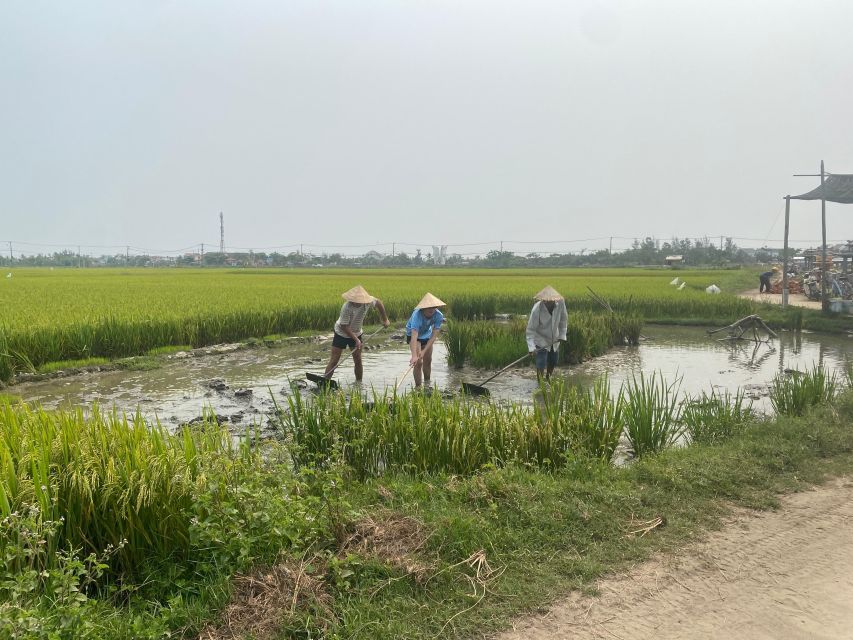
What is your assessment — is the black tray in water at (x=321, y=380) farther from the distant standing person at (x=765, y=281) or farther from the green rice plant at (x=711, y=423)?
the distant standing person at (x=765, y=281)

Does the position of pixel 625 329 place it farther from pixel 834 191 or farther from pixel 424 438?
pixel 424 438

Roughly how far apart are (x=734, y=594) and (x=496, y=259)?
265ft

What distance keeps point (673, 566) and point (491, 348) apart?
7150 millimetres

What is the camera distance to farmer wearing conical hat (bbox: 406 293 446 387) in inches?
306

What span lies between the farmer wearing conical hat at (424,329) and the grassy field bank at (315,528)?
3119 mm

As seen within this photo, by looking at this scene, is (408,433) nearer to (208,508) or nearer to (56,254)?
(208,508)

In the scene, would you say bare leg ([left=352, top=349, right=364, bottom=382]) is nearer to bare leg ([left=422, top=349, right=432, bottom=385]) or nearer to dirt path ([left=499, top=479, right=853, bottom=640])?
bare leg ([left=422, top=349, right=432, bottom=385])

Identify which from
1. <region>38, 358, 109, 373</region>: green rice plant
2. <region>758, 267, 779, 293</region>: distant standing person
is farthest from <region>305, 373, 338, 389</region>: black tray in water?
<region>758, 267, 779, 293</region>: distant standing person

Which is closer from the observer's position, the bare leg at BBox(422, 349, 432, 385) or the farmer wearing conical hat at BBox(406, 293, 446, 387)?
the farmer wearing conical hat at BBox(406, 293, 446, 387)

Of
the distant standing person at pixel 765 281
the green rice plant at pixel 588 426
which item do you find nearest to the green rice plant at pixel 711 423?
the green rice plant at pixel 588 426

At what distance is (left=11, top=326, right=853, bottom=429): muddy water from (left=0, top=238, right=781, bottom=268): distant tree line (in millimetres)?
52657

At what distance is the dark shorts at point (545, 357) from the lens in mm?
8505

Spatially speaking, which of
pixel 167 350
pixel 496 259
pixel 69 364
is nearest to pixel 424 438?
pixel 69 364

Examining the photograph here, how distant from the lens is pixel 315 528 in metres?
3.23
